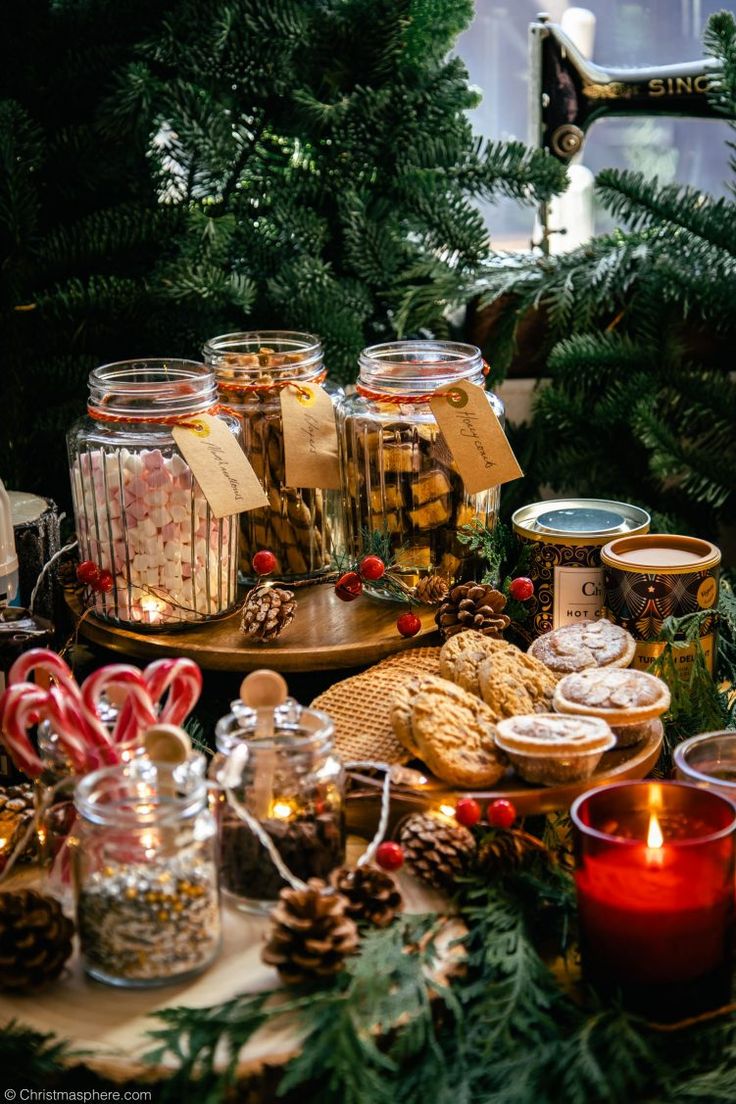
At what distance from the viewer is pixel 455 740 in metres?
0.89

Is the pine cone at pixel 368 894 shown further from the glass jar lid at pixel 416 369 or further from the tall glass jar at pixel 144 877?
the glass jar lid at pixel 416 369

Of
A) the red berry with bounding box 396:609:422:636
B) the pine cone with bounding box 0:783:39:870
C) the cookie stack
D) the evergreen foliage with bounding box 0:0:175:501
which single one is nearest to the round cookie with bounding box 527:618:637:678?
the cookie stack

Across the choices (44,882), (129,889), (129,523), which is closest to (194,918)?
(129,889)

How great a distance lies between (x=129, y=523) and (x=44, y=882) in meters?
0.35

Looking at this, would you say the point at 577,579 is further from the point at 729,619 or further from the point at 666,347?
the point at 666,347

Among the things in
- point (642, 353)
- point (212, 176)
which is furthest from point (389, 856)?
point (642, 353)

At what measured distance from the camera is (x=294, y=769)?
0.79 metres

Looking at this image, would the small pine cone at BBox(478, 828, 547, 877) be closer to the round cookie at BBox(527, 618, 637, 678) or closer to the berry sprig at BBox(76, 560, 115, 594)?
the round cookie at BBox(527, 618, 637, 678)

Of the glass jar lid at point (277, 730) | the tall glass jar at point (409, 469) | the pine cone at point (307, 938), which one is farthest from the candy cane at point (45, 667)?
the tall glass jar at point (409, 469)

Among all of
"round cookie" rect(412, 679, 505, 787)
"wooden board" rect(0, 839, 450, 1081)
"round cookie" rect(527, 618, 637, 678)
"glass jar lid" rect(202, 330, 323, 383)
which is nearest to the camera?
"wooden board" rect(0, 839, 450, 1081)

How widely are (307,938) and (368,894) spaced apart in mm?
69

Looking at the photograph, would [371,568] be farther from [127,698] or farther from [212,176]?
[212,176]

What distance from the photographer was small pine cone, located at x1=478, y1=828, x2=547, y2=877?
0.83 metres

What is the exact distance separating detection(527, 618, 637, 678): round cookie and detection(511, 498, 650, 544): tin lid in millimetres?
88
